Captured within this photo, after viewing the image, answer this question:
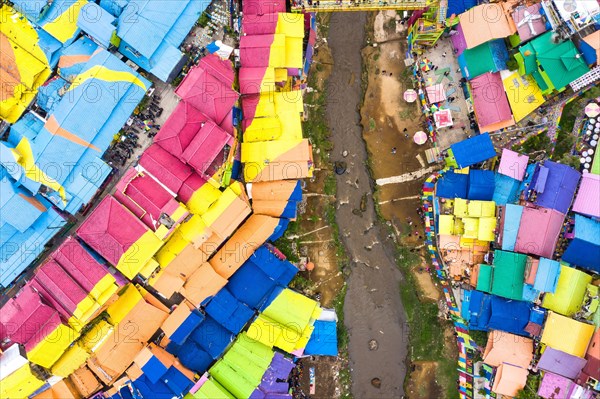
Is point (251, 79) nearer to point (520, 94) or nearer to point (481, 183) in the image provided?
point (481, 183)

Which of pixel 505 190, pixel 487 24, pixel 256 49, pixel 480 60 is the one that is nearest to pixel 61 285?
pixel 256 49

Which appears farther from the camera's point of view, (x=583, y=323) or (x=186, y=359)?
(x=186, y=359)

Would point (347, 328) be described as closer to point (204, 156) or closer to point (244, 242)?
point (244, 242)

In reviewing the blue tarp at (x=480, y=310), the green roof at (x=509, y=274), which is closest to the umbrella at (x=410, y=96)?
the green roof at (x=509, y=274)

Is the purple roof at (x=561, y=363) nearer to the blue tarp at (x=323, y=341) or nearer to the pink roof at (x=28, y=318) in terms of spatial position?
the blue tarp at (x=323, y=341)

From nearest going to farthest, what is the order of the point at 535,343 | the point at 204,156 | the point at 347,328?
the point at 204,156 → the point at 535,343 → the point at 347,328

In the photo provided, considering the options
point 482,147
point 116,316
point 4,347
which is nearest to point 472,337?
point 482,147

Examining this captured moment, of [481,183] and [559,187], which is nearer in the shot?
[559,187]
